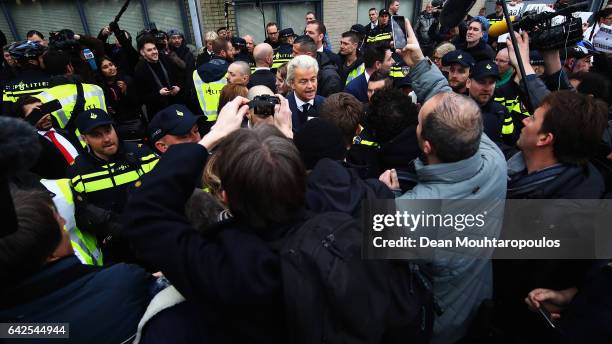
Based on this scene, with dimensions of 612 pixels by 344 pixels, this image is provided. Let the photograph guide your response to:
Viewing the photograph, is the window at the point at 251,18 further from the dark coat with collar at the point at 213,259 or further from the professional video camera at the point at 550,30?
the dark coat with collar at the point at 213,259

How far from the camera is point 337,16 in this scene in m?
9.45

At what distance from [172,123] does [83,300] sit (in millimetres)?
1599

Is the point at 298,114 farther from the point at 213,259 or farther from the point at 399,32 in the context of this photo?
the point at 213,259

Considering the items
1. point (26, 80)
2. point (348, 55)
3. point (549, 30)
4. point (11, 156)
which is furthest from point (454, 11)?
point (26, 80)

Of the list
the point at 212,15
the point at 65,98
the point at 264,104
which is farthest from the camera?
the point at 212,15

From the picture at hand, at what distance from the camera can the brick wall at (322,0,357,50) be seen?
9.28 metres

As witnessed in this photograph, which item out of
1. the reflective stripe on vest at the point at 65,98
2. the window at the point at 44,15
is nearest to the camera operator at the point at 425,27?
the reflective stripe on vest at the point at 65,98

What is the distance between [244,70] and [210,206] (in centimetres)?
278

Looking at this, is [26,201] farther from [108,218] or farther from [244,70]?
[244,70]

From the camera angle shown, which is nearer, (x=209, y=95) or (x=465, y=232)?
(x=465, y=232)

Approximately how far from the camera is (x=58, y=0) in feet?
25.4

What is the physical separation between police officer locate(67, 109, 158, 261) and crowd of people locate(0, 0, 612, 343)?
12 millimetres

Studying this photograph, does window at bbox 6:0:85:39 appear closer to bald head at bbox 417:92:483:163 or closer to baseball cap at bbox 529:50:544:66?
baseball cap at bbox 529:50:544:66

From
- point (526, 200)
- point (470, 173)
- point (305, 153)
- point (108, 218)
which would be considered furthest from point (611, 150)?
point (108, 218)
